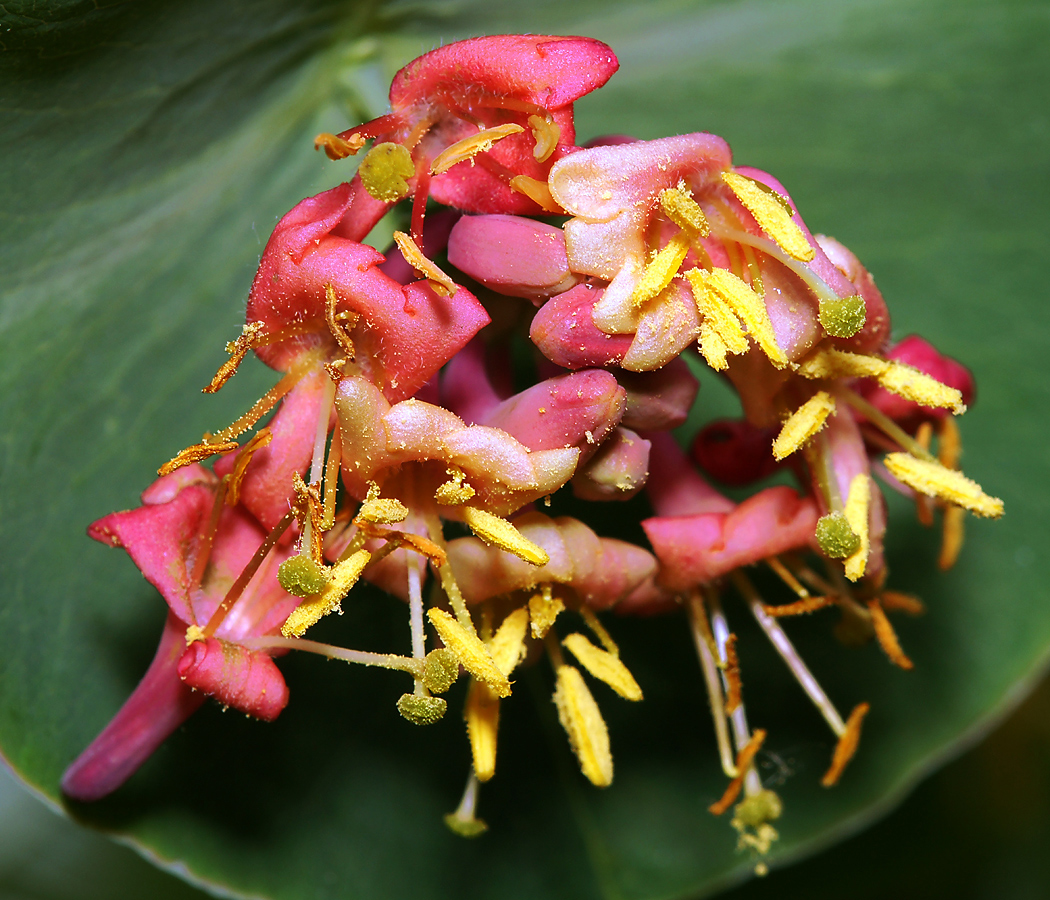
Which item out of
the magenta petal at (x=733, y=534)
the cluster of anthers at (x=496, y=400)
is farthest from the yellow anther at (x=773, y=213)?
the magenta petal at (x=733, y=534)

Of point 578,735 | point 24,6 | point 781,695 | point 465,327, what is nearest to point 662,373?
point 465,327

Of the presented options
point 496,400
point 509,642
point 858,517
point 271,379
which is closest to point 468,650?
point 509,642

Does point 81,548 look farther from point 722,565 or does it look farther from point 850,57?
point 850,57

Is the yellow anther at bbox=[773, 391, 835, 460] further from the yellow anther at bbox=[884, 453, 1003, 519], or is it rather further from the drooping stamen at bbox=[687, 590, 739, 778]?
the drooping stamen at bbox=[687, 590, 739, 778]

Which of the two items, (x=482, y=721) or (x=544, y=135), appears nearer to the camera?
(x=544, y=135)

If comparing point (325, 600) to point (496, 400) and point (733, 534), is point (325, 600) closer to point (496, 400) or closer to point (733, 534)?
point (496, 400)

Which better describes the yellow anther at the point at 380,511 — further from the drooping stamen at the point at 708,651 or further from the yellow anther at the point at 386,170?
the drooping stamen at the point at 708,651
